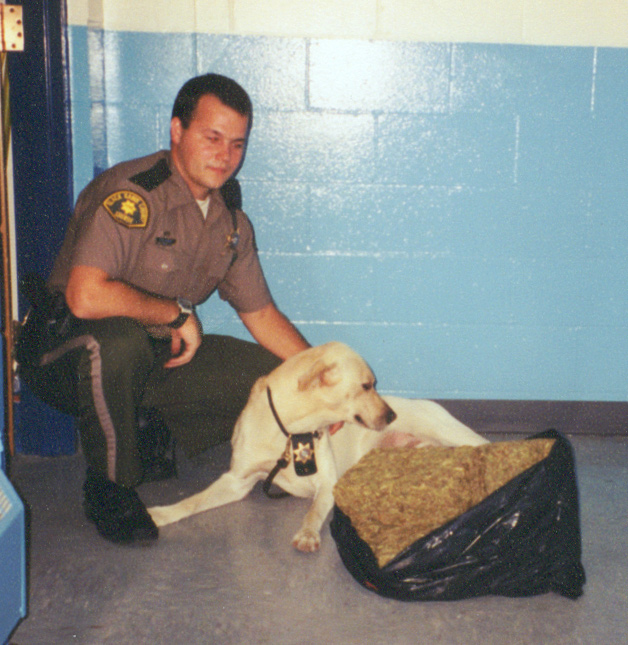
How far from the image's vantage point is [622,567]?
1.91 meters

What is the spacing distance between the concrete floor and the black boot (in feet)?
0.12

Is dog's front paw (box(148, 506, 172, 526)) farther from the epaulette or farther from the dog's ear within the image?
the epaulette

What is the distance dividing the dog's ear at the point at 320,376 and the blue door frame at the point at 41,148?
3.74 feet

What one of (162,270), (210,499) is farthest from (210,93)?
(210,499)

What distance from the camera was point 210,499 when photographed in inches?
88.9

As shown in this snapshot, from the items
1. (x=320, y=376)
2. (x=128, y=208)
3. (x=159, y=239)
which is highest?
(x=128, y=208)

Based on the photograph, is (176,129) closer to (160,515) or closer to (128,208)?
(128,208)

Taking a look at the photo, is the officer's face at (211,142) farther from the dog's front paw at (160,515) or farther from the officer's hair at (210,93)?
the dog's front paw at (160,515)

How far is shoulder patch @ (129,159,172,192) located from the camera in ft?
7.59

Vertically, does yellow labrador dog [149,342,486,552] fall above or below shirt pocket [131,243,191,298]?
below

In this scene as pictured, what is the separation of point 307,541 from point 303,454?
30 centimetres

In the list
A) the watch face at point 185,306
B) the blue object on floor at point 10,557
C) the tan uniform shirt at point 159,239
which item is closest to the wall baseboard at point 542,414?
the tan uniform shirt at point 159,239

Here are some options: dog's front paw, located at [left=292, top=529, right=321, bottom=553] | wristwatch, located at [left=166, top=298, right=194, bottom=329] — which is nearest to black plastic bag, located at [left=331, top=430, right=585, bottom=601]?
dog's front paw, located at [left=292, top=529, right=321, bottom=553]

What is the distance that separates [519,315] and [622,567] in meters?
1.33
